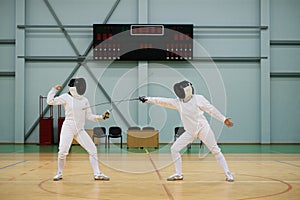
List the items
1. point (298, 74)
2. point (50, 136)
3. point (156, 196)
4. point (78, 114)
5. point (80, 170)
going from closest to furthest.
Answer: point (156, 196) < point (78, 114) < point (80, 170) < point (50, 136) < point (298, 74)

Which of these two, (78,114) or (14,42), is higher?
(14,42)

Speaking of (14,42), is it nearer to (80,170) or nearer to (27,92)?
(27,92)

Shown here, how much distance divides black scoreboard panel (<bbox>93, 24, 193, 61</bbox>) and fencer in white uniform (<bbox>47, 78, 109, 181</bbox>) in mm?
12248

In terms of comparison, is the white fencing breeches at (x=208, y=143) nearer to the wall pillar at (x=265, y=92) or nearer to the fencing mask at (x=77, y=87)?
the fencing mask at (x=77, y=87)

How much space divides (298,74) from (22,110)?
49.1ft

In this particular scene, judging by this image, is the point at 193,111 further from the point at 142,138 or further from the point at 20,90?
the point at 20,90

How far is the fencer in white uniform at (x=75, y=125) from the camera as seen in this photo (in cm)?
973

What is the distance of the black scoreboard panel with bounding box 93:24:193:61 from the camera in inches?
871

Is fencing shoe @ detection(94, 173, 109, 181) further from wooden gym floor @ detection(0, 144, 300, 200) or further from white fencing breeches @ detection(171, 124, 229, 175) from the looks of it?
white fencing breeches @ detection(171, 124, 229, 175)

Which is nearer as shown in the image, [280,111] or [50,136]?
[50,136]

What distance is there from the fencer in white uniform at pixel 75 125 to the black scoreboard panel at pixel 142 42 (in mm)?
12248

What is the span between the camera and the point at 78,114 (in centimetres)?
988

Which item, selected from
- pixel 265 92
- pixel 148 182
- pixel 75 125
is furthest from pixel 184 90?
pixel 265 92

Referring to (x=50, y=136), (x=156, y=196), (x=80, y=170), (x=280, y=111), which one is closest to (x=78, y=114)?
(x=80, y=170)
